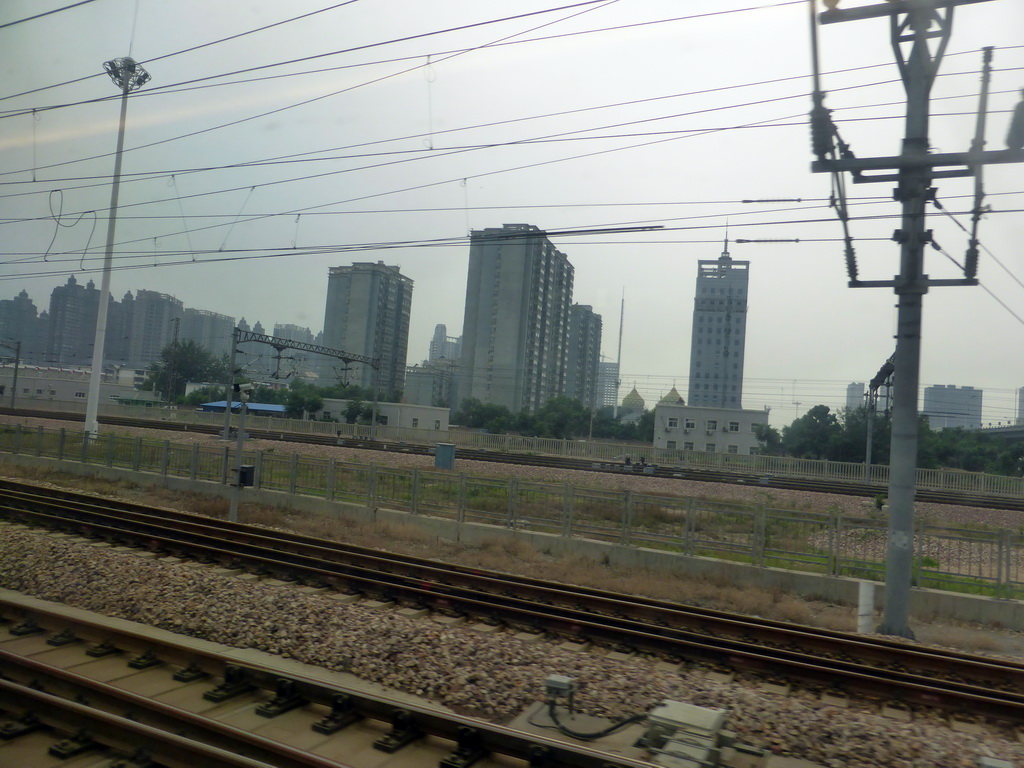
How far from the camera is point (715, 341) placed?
107 m

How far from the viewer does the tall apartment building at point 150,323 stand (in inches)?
5610

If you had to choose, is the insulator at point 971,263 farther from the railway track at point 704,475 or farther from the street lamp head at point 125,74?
the street lamp head at point 125,74

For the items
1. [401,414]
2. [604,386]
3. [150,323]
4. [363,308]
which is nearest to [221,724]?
[401,414]

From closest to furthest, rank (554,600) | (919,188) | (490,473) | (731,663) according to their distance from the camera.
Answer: (731,663), (919,188), (554,600), (490,473)

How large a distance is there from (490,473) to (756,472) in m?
17.7

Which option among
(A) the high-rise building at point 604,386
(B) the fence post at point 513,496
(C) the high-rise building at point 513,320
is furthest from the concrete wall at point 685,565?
(A) the high-rise building at point 604,386

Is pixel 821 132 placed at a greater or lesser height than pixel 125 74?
lesser

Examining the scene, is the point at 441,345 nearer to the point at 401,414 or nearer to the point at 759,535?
the point at 401,414

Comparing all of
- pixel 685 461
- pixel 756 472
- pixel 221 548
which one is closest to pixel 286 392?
pixel 685 461

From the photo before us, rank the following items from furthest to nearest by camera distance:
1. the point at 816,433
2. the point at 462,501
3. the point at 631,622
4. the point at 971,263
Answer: the point at 816,433
the point at 462,501
the point at 971,263
the point at 631,622

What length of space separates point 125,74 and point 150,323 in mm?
137066

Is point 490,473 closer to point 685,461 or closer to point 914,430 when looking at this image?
point 685,461

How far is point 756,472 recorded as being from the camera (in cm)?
3966

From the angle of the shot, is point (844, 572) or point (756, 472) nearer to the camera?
point (844, 572)
